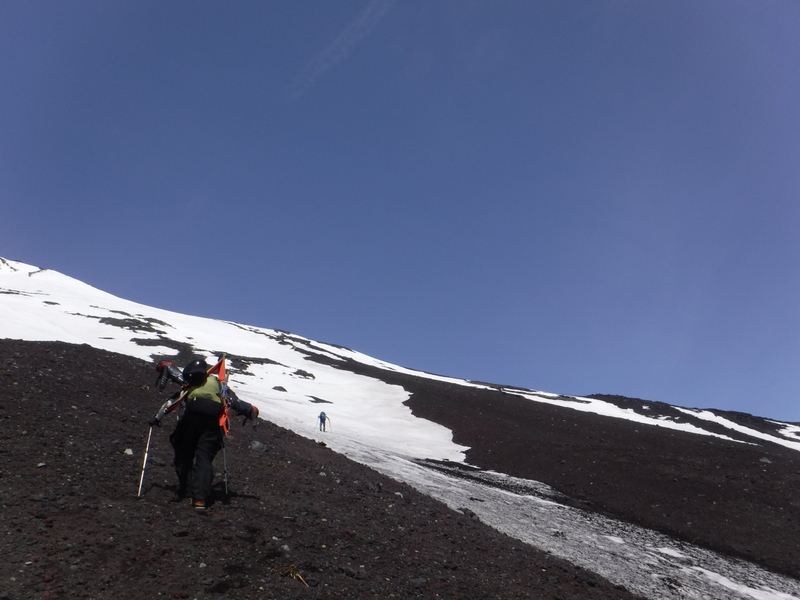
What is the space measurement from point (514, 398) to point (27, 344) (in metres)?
47.4

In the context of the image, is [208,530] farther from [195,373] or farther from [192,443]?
[195,373]

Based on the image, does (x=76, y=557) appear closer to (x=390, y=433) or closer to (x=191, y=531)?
(x=191, y=531)

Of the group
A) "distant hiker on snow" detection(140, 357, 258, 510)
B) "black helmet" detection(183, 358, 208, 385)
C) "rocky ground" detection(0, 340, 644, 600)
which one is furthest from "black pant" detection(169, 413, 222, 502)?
"black helmet" detection(183, 358, 208, 385)

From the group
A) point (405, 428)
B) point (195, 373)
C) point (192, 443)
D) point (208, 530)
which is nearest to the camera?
point (208, 530)

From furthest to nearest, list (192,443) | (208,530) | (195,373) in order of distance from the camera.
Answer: (195,373) < (192,443) < (208,530)

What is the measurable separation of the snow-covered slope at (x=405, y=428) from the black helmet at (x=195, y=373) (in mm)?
10284

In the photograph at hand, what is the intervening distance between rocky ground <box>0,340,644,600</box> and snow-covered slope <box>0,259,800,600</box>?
5102 millimetres

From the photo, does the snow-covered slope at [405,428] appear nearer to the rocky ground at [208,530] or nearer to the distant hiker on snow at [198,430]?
the rocky ground at [208,530]

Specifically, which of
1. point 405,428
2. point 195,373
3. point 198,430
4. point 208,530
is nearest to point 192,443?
point 198,430

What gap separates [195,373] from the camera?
318 inches

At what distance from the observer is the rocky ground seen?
228 inches

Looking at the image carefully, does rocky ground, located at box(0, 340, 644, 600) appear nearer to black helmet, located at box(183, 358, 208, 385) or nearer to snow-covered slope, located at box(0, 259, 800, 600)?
black helmet, located at box(183, 358, 208, 385)

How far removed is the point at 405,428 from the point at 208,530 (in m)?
33.2

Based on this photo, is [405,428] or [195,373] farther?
[405,428]
